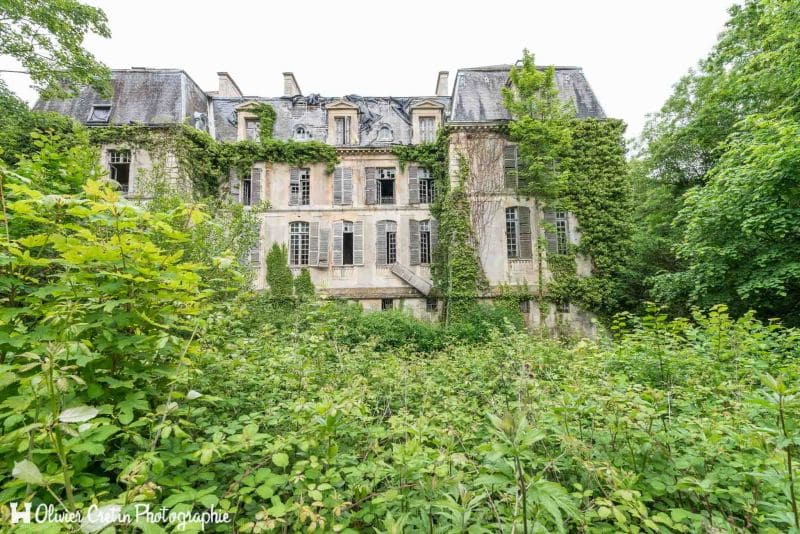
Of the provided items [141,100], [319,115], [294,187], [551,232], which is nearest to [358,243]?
[294,187]

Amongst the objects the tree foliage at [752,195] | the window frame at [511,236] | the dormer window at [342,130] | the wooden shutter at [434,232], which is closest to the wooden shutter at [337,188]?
the dormer window at [342,130]

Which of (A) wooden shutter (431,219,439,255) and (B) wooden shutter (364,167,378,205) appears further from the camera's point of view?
(B) wooden shutter (364,167,378,205)

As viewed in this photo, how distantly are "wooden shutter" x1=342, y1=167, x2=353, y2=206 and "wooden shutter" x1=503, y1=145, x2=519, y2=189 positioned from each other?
303 inches

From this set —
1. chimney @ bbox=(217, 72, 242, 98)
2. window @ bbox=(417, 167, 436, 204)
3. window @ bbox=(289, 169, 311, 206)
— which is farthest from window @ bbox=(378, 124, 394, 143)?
chimney @ bbox=(217, 72, 242, 98)

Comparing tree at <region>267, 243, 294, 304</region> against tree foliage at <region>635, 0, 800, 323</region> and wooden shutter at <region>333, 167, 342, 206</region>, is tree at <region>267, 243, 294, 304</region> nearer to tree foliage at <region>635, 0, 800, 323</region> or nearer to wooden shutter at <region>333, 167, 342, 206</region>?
wooden shutter at <region>333, 167, 342, 206</region>

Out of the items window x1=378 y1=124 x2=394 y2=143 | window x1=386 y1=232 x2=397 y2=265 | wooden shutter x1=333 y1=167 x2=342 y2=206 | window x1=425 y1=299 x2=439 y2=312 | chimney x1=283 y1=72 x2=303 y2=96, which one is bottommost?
window x1=425 y1=299 x2=439 y2=312

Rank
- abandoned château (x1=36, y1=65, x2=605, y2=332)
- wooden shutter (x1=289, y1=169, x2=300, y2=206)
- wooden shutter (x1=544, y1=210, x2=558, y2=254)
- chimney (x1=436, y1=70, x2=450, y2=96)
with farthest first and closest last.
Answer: chimney (x1=436, y1=70, x2=450, y2=96), wooden shutter (x1=289, y1=169, x2=300, y2=206), abandoned château (x1=36, y1=65, x2=605, y2=332), wooden shutter (x1=544, y1=210, x2=558, y2=254)

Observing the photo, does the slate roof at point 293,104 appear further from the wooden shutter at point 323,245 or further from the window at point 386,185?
the wooden shutter at point 323,245

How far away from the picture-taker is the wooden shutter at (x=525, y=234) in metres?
16.8

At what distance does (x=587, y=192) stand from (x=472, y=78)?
26.4 ft

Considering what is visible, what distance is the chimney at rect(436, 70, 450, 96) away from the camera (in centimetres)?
2152

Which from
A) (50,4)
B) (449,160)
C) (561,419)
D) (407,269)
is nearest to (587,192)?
(449,160)

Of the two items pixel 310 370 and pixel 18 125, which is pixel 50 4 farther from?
pixel 310 370

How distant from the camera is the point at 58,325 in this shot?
180 centimetres
